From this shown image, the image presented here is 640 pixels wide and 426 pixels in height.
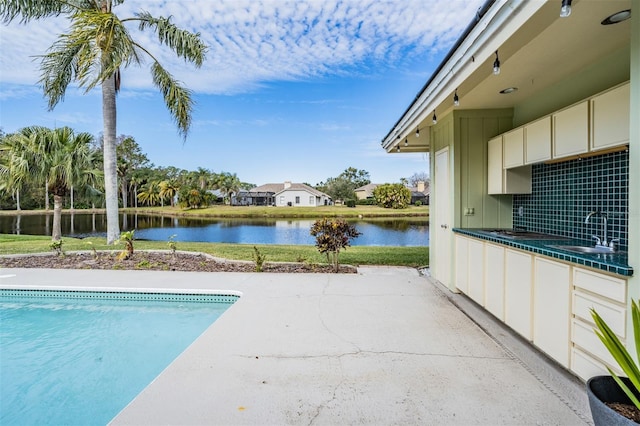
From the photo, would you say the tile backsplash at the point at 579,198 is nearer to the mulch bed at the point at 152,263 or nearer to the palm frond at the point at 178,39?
the mulch bed at the point at 152,263

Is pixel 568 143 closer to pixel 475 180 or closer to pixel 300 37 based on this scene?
pixel 475 180

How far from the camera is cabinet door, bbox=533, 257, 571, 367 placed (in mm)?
2383

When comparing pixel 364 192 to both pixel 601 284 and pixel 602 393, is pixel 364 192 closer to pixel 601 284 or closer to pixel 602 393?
pixel 601 284

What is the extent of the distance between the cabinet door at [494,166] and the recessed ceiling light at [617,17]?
198 centimetres

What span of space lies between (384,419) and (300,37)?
9.65 metres

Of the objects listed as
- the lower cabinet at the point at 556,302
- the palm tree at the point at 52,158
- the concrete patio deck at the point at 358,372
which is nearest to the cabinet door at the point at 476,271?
the lower cabinet at the point at 556,302

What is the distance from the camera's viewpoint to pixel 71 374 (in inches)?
120

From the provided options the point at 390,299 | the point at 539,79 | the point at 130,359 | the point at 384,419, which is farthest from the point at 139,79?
the point at 384,419

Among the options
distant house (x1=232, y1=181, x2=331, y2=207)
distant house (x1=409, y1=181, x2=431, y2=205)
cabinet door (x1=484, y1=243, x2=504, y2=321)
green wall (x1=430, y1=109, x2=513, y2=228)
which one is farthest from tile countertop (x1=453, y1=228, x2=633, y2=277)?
distant house (x1=409, y1=181, x2=431, y2=205)

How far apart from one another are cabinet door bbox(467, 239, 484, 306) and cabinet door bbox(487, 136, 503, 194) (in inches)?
33.7

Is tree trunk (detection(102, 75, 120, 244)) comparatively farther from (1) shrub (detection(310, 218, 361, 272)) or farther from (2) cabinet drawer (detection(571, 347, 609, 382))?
(2) cabinet drawer (detection(571, 347, 609, 382))

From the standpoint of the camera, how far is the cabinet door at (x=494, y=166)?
4.27m

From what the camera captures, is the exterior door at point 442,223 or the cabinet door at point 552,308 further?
the exterior door at point 442,223

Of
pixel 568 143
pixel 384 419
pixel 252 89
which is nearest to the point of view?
pixel 384 419
